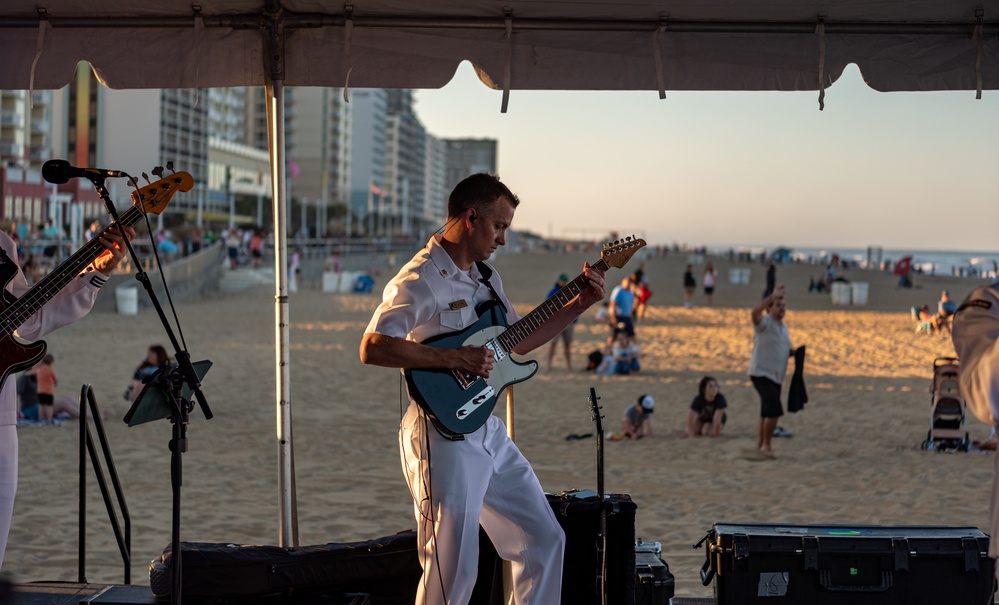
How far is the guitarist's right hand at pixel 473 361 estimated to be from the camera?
3.96 m

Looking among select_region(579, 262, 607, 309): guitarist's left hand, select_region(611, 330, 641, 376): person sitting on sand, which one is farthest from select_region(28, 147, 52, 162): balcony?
select_region(579, 262, 607, 309): guitarist's left hand

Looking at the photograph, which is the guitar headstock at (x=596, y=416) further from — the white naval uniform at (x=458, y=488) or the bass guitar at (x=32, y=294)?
the bass guitar at (x=32, y=294)

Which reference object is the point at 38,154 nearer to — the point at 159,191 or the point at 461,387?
the point at 159,191

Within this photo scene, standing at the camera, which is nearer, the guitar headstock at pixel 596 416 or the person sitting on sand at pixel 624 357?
the guitar headstock at pixel 596 416

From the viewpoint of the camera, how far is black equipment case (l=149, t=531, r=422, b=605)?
443 centimetres

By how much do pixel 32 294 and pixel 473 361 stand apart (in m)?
1.67

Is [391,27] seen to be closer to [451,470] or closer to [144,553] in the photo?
[451,470]

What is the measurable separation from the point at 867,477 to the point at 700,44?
656 centimetres

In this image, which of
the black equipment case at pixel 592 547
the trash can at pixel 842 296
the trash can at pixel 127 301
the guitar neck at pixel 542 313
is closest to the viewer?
the guitar neck at pixel 542 313

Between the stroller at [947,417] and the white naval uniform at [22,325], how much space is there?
9.49 m

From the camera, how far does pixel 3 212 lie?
2379 inches

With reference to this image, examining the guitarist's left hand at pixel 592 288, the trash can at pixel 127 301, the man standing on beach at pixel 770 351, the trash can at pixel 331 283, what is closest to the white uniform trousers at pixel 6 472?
the guitarist's left hand at pixel 592 288

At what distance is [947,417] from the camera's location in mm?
11664

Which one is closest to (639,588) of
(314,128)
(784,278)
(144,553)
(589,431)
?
(144,553)
